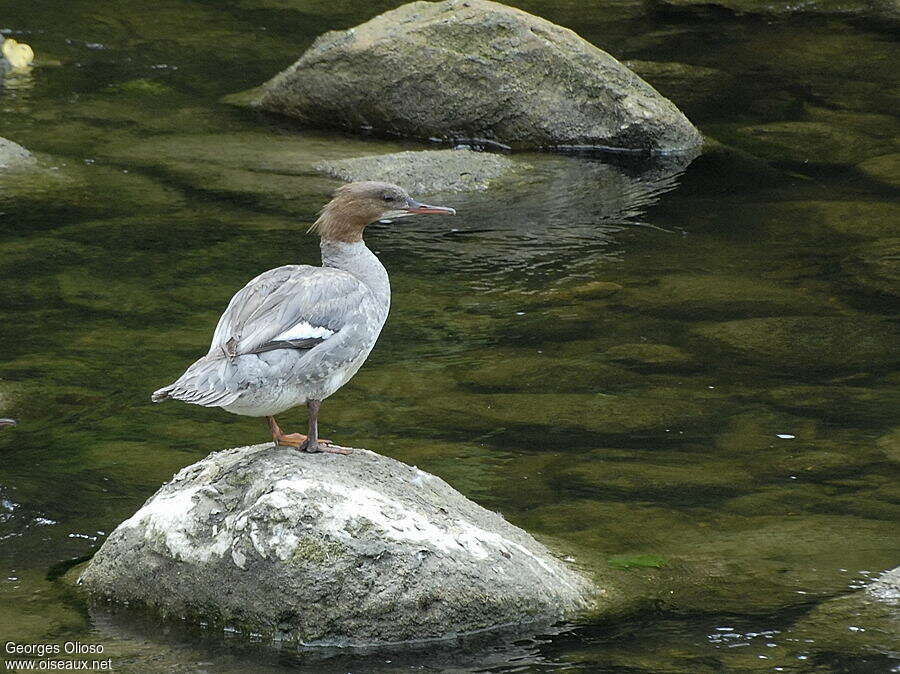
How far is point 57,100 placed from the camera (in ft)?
42.6

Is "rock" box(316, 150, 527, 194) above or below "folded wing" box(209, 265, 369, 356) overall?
below

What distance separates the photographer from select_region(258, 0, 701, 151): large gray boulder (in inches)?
468

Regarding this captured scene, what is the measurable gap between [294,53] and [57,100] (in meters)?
2.91

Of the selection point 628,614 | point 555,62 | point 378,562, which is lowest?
point 628,614

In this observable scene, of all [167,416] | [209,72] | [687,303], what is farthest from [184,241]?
[209,72]

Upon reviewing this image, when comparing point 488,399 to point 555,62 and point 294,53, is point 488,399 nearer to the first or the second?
point 555,62

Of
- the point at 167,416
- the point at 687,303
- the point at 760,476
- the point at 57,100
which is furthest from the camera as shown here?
the point at 57,100

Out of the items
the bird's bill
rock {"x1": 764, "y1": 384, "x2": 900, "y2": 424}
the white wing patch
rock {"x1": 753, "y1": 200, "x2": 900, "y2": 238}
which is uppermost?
the bird's bill

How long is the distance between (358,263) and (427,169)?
512 centimetres

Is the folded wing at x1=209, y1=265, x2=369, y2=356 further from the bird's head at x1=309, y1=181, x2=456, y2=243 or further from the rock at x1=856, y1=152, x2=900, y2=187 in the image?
the rock at x1=856, y1=152, x2=900, y2=187

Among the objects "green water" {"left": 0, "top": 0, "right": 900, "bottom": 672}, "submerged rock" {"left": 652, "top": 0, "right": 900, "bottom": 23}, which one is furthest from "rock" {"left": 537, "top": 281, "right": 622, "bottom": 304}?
"submerged rock" {"left": 652, "top": 0, "right": 900, "bottom": 23}

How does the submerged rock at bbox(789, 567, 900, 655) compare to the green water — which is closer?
the submerged rock at bbox(789, 567, 900, 655)

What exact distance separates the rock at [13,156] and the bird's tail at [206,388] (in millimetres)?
6631

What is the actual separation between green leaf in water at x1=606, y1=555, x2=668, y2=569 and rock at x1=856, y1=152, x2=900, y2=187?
20.5 ft
